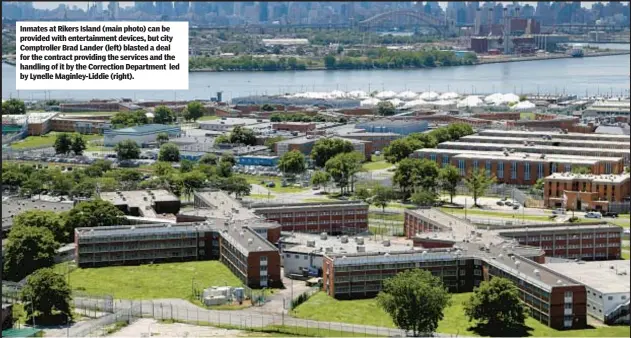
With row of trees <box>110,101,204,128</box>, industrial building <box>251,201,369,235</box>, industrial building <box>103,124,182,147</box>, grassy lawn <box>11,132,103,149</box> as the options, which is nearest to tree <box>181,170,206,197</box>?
industrial building <box>251,201,369,235</box>

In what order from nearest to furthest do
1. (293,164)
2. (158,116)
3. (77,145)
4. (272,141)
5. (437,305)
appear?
(437,305)
(293,164)
(77,145)
(272,141)
(158,116)

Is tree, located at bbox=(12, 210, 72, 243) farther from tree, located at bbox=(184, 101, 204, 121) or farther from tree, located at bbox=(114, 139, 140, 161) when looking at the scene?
tree, located at bbox=(184, 101, 204, 121)

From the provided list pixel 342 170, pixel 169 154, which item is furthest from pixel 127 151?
pixel 342 170

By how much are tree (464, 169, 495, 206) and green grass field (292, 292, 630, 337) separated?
9.32 ft

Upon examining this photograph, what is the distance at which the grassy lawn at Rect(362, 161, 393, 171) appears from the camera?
9.84 metres

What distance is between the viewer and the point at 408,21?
1422 inches

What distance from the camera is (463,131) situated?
10.9m

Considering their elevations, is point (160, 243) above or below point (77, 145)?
below

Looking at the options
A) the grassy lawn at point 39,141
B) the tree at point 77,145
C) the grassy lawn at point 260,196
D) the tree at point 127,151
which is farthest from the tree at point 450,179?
the grassy lawn at point 39,141

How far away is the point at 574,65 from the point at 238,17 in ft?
61.3

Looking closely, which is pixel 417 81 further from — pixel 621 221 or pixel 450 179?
pixel 621 221

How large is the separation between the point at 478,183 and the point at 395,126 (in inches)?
166

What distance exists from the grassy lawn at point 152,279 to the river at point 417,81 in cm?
1222

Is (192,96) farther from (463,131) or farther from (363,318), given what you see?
(363,318)
